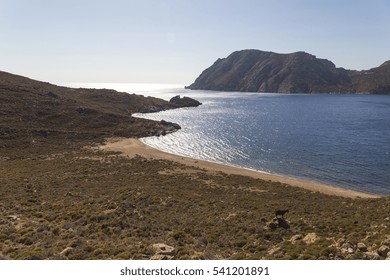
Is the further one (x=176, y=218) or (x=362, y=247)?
(x=176, y=218)

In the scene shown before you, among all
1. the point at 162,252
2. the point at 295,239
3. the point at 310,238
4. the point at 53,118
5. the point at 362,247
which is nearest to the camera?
the point at 362,247

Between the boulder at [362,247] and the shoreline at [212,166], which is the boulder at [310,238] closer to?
the boulder at [362,247]

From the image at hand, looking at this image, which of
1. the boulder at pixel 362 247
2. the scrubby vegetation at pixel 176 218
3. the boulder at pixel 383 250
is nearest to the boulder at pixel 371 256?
the scrubby vegetation at pixel 176 218

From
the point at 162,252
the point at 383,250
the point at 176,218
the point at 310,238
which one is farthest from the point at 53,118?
the point at 383,250

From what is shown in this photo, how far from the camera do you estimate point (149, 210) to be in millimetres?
30422

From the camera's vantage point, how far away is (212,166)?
6197 cm

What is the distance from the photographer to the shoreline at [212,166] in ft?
153

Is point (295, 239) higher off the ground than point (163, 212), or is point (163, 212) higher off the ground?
point (295, 239)

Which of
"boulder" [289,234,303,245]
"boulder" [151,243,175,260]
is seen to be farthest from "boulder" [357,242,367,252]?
"boulder" [151,243,175,260]

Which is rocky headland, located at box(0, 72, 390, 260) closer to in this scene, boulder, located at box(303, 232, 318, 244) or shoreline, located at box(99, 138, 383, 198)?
boulder, located at box(303, 232, 318, 244)

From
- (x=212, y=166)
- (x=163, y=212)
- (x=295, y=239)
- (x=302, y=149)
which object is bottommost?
(x=212, y=166)

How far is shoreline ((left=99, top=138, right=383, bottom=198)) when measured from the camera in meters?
46.7

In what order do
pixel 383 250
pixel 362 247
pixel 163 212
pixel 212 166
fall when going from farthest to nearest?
pixel 212 166 < pixel 163 212 < pixel 362 247 < pixel 383 250

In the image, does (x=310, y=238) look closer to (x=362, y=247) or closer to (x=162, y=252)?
(x=362, y=247)
